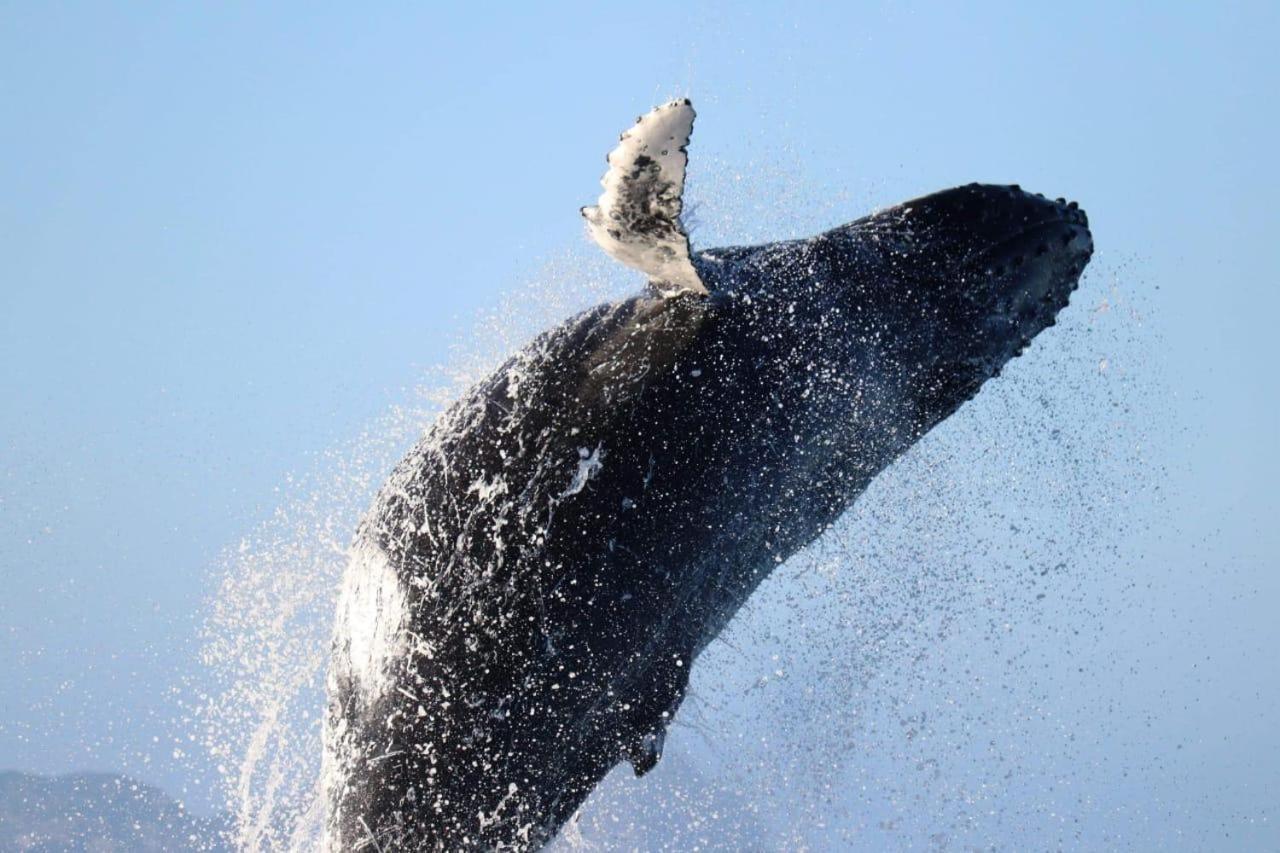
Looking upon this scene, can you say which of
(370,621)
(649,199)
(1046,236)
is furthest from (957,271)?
(370,621)

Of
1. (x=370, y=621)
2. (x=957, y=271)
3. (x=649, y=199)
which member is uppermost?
(x=649, y=199)

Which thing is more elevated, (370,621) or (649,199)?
(649,199)

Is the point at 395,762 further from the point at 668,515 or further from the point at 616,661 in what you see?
the point at 668,515

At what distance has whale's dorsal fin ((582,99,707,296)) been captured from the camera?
566 centimetres

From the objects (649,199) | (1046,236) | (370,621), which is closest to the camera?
(649,199)

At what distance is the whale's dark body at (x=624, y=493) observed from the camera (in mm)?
6176

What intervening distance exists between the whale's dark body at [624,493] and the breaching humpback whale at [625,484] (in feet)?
0.05

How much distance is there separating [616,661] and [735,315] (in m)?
2.33

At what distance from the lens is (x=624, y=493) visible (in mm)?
6207

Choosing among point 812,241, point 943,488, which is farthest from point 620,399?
point 943,488

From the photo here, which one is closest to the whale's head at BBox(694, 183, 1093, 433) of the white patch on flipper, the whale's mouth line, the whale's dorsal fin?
the whale's mouth line

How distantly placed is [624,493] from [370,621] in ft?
6.38

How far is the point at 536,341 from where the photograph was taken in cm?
720

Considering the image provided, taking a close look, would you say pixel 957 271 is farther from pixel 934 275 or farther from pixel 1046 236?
pixel 1046 236
